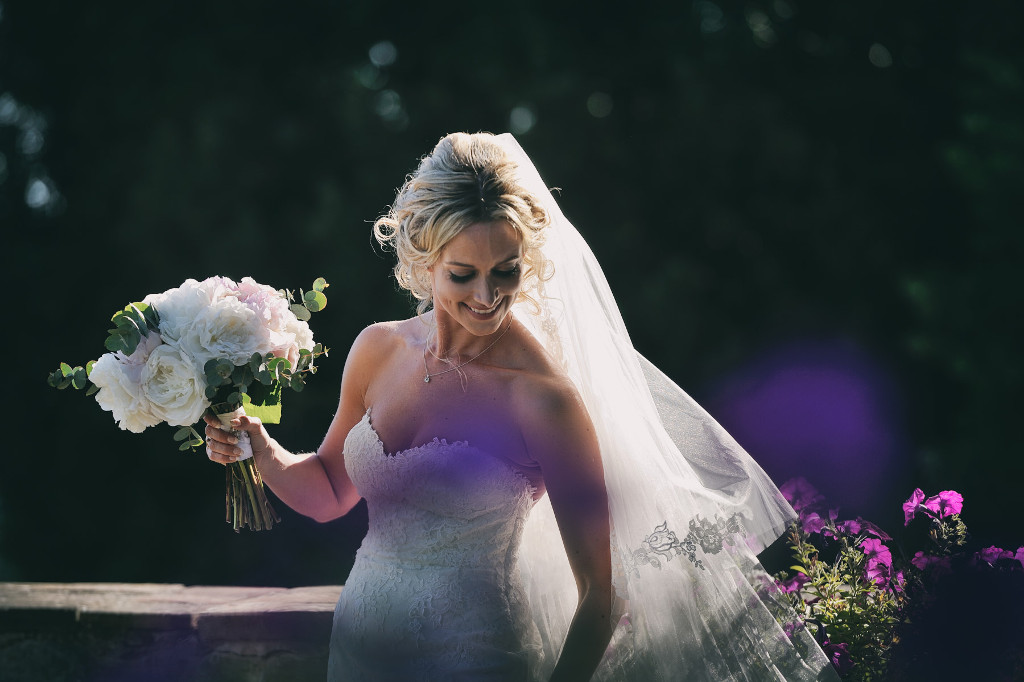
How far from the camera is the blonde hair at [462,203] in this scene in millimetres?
2146

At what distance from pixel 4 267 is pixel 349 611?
7.76 metres

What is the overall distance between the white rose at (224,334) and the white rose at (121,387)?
16 cm

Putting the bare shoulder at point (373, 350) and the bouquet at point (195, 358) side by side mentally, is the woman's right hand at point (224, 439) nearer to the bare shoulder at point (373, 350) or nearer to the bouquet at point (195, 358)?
the bouquet at point (195, 358)

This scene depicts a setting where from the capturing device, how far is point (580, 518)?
211 centimetres

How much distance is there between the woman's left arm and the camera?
2.08 meters

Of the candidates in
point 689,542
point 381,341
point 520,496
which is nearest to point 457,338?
point 381,341

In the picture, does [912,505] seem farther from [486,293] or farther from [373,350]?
[373,350]

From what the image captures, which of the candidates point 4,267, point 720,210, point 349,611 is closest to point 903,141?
point 720,210

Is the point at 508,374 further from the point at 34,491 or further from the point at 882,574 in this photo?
the point at 34,491

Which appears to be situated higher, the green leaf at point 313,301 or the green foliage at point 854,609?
the green leaf at point 313,301

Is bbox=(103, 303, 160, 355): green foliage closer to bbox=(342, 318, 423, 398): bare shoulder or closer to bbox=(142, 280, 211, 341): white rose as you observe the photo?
bbox=(142, 280, 211, 341): white rose

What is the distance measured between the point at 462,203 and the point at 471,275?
0.58 ft

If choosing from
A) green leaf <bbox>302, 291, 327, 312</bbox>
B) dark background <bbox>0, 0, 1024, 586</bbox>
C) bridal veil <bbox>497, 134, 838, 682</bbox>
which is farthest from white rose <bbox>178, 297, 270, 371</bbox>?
dark background <bbox>0, 0, 1024, 586</bbox>

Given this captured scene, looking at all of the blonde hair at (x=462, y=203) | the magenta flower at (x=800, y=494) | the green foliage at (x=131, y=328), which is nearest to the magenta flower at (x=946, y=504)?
the magenta flower at (x=800, y=494)
